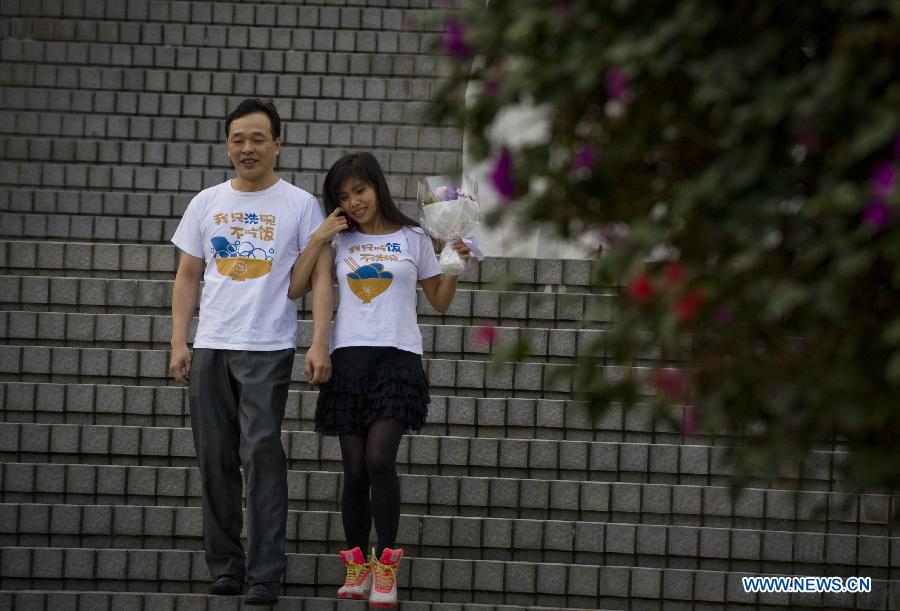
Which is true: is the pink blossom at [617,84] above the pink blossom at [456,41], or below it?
below

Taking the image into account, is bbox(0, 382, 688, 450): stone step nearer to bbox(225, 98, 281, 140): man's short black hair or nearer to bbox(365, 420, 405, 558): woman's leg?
bbox(365, 420, 405, 558): woman's leg

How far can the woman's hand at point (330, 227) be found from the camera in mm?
4914

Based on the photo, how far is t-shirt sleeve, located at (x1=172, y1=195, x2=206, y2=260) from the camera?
5.02 m

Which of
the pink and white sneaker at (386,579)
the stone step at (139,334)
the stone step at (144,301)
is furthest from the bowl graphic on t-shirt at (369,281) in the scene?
the stone step at (144,301)

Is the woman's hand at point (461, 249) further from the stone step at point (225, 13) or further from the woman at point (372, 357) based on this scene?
the stone step at point (225, 13)

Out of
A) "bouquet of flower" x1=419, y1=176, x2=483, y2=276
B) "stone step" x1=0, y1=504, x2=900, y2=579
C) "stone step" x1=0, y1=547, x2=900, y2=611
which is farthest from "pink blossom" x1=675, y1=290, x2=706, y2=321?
"stone step" x1=0, y1=504, x2=900, y2=579

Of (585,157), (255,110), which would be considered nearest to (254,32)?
(255,110)

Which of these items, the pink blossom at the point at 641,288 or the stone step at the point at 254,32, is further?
the stone step at the point at 254,32

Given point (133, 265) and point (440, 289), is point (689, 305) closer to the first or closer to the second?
point (440, 289)

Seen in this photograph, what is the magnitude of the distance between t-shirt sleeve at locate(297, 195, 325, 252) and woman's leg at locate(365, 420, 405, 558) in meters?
0.67

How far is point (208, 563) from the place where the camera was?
493cm

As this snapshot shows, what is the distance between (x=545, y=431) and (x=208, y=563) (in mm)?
1619

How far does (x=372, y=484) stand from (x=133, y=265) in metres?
2.43

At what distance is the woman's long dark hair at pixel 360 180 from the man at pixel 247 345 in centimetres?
10
